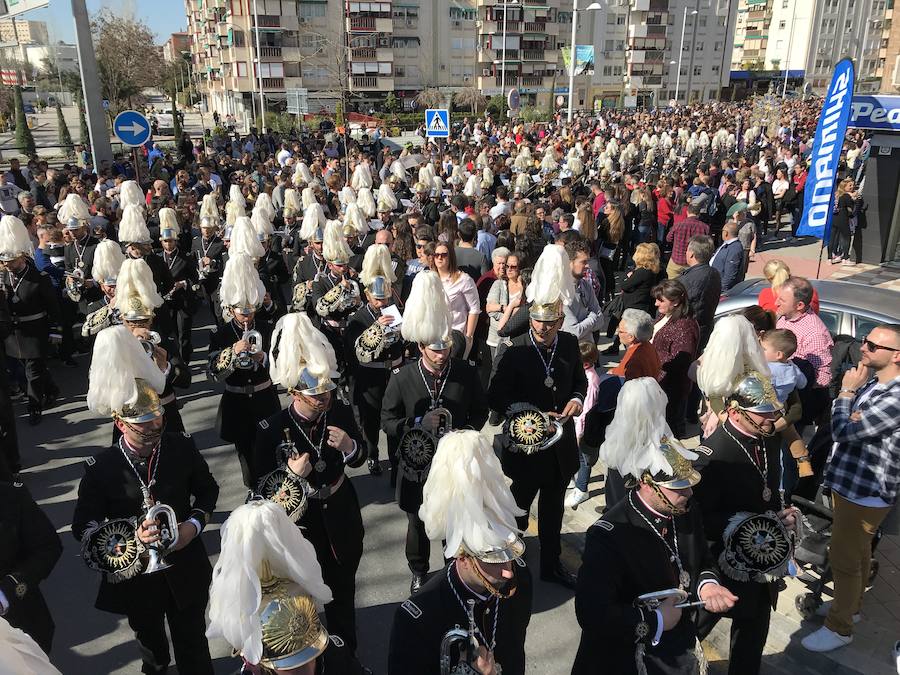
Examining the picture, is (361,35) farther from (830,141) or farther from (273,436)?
(273,436)

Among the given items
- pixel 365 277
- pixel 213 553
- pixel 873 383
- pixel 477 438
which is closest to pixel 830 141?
pixel 873 383

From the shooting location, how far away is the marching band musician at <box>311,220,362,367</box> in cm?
664

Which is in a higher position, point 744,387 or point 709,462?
point 744,387

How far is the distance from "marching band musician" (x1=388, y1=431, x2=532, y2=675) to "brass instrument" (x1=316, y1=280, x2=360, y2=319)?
4.05 metres

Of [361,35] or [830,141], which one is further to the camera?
[361,35]

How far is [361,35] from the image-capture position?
65.4m

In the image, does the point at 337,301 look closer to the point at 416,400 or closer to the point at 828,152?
the point at 416,400

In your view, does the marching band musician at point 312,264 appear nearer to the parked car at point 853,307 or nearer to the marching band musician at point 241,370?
the marching band musician at point 241,370

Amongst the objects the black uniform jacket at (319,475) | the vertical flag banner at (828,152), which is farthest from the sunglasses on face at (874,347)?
the vertical flag banner at (828,152)

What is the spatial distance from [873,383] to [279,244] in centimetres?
826

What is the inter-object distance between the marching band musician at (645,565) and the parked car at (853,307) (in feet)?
15.0

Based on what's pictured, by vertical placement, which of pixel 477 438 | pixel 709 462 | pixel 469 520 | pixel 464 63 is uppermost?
pixel 464 63

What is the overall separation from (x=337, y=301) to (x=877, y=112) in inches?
489

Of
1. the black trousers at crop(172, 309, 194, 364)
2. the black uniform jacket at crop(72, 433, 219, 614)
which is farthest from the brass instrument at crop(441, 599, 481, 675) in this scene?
the black trousers at crop(172, 309, 194, 364)
